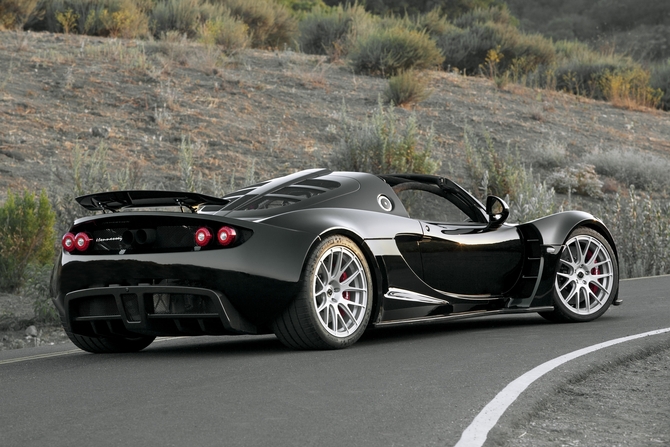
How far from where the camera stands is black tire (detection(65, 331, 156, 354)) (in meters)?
8.27

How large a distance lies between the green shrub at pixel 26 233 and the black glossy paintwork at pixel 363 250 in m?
5.83

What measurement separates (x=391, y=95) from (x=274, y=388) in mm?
22692

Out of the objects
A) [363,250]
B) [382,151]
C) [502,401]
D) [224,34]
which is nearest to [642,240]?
[382,151]

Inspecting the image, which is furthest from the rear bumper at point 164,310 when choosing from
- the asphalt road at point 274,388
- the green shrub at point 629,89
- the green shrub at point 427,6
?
the green shrub at point 427,6

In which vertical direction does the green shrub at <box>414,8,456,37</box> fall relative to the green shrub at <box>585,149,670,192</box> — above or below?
above

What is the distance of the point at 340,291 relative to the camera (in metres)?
7.61

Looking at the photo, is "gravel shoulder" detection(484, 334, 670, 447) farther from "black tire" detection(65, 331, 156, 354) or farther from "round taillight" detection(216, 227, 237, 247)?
"black tire" detection(65, 331, 156, 354)

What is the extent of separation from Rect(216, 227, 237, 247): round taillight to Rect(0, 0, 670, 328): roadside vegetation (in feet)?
15.2

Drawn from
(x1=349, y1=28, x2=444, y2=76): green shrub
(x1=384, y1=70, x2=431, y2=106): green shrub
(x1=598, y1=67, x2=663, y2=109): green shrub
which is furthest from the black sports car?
(x1=598, y1=67, x2=663, y2=109): green shrub

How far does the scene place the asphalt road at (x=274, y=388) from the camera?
16.9ft

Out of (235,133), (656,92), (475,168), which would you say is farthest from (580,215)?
(656,92)

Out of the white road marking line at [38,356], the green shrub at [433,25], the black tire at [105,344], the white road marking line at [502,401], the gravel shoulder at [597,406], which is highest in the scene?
the green shrub at [433,25]

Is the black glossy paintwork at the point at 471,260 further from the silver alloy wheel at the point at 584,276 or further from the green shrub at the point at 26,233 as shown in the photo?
the green shrub at the point at 26,233

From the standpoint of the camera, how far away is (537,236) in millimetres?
9328
